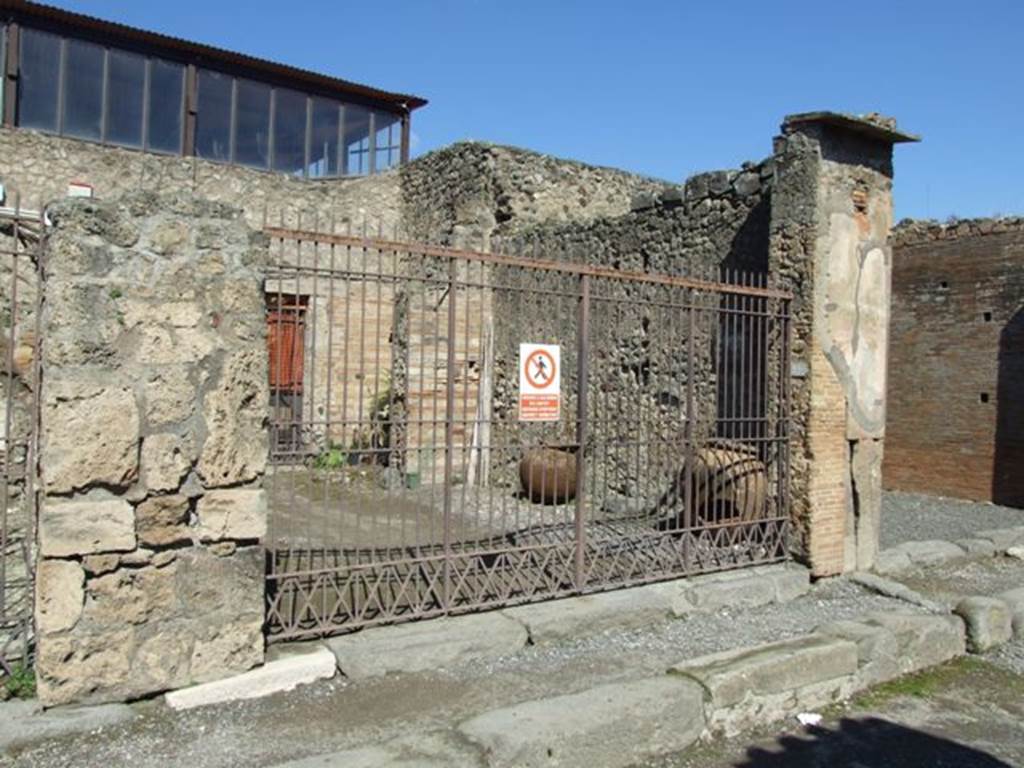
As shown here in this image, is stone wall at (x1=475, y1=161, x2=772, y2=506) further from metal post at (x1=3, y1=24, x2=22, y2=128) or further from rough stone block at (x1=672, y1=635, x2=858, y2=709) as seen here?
metal post at (x1=3, y1=24, x2=22, y2=128)

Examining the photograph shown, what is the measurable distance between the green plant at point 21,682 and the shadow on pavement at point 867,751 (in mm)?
3301

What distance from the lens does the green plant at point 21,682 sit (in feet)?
12.7

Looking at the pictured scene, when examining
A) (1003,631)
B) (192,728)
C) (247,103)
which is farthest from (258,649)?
(247,103)

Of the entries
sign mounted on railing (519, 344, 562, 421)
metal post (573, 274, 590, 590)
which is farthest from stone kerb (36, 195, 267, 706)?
metal post (573, 274, 590, 590)

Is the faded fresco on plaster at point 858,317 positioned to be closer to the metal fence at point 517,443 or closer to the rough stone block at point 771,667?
the metal fence at point 517,443

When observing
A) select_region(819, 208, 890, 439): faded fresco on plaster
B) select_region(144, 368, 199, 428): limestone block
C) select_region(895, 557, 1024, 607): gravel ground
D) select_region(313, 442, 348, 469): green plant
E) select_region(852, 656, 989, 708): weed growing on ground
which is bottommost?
select_region(852, 656, 989, 708): weed growing on ground

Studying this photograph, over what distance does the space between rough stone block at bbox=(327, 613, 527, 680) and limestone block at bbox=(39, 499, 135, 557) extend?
127cm

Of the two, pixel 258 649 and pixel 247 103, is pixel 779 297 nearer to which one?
pixel 258 649

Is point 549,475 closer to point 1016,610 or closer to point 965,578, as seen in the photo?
point 965,578

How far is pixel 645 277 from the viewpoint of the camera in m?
5.91

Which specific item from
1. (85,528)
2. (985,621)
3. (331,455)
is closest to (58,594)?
(85,528)

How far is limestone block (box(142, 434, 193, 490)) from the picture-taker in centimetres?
392

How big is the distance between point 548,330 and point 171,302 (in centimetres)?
728

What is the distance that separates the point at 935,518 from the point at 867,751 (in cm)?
683
